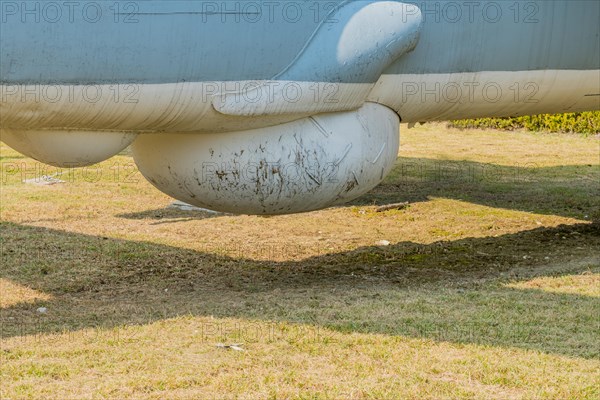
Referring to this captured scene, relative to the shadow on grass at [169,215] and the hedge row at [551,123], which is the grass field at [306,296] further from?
the hedge row at [551,123]

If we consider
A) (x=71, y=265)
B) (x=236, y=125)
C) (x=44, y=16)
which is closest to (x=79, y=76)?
(x=44, y=16)

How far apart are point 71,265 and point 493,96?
342cm

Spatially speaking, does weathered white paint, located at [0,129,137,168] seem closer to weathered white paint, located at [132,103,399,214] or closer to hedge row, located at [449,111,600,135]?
weathered white paint, located at [132,103,399,214]

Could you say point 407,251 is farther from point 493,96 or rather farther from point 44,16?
point 44,16

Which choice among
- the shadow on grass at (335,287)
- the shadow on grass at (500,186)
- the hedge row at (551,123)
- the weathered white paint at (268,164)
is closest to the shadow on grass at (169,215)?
the shadow on grass at (335,287)

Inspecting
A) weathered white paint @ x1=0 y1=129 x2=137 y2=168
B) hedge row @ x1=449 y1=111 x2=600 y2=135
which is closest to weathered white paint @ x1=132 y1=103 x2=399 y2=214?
weathered white paint @ x1=0 y1=129 x2=137 y2=168

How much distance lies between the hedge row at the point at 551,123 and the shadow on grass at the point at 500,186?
2.46m

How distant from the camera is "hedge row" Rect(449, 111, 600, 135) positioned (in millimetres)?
17047

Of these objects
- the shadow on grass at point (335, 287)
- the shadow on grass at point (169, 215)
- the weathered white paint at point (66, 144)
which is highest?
the weathered white paint at point (66, 144)

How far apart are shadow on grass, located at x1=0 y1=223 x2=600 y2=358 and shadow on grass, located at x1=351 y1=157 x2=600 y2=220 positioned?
5.35 feet

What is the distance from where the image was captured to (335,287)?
22.5 ft

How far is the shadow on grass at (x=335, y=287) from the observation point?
5.72m

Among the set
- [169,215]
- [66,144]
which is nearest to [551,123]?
[169,215]

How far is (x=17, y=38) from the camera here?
16.3ft
